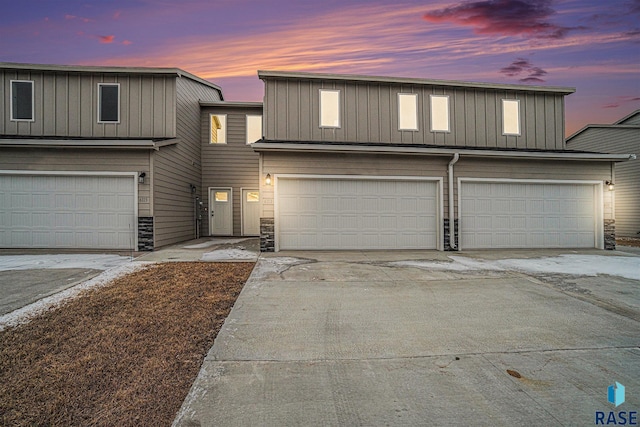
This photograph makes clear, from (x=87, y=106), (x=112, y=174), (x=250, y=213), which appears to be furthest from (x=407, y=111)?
(x=87, y=106)

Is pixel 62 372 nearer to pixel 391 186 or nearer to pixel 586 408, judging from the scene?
pixel 586 408

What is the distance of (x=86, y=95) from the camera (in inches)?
435

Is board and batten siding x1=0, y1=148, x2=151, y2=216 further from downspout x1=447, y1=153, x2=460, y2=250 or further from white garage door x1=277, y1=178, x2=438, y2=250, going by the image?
downspout x1=447, y1=153, x2=460, y2=250

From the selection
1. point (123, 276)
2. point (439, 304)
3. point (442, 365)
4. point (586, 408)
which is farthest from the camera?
point (123, 276)

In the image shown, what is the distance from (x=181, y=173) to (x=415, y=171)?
824 cm

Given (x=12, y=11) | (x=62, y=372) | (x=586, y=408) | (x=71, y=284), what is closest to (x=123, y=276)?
(x=71, y=284)

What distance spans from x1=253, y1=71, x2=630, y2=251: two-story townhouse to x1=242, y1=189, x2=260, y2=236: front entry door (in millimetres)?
4717

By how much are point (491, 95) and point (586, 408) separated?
11.6 m

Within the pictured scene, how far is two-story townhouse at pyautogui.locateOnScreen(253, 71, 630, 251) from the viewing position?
992cm

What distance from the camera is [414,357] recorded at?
3305 mm

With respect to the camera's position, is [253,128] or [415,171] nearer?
[415,171]

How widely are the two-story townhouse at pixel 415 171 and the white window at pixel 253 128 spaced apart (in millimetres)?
4263

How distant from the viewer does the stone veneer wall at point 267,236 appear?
31.7 ft

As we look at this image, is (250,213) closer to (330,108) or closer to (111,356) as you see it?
(330,108)
